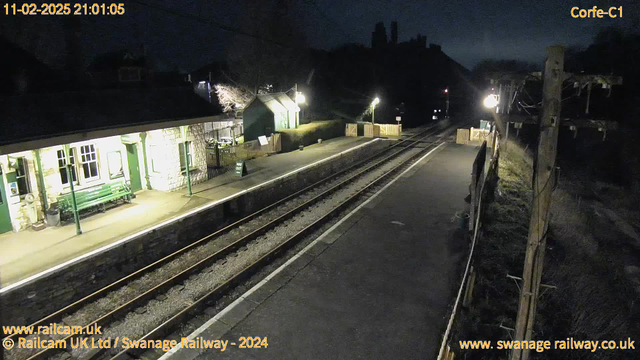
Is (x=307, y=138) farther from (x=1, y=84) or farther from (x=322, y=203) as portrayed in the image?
(x=1, y=84)

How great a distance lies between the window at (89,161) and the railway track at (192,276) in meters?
4.61

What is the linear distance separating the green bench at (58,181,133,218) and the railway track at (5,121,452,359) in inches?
140

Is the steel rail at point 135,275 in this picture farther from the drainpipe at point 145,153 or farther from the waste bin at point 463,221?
the waste bin at point 463,221

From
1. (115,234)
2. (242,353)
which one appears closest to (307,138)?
(115,234)

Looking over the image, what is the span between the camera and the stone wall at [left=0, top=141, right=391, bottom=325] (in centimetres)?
833

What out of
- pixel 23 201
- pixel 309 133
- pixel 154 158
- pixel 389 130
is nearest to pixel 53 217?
pixel 23 201

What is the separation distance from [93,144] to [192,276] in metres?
6.45

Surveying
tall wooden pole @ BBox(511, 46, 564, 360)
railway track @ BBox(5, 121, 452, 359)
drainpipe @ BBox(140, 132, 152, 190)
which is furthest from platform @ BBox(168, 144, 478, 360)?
drainpipe @ BBox(140, 132, 152, 190)

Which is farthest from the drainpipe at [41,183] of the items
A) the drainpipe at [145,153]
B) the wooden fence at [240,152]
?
the wooden fence at [240,152]

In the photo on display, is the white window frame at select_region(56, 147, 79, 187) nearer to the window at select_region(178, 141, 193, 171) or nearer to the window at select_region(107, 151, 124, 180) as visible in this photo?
the window at select_region(107, 151, 124, 180)

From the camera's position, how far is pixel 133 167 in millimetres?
14688

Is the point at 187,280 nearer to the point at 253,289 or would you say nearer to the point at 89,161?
the point at 253,289

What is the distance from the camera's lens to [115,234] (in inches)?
431

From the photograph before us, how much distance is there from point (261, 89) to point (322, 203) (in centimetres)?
2906
